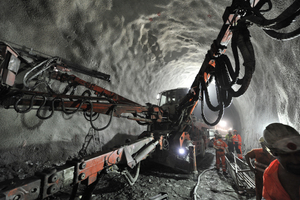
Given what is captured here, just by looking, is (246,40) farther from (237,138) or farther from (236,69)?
(237,138)

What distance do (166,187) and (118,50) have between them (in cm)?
570

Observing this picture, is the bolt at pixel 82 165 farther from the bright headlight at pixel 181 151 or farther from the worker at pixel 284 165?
the bright headlight at pixel 181 151

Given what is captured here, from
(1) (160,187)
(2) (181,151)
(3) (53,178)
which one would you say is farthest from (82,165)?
(2) (181,151)

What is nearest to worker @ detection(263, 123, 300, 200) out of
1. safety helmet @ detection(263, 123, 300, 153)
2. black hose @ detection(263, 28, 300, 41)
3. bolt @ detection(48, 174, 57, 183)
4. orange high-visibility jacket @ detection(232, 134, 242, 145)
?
safety helmet @ detection(263, 123, 300, 153)

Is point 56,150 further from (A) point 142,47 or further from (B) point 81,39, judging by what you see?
(A) point 142,47

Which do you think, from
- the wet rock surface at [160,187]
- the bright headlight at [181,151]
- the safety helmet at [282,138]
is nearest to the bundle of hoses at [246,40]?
the safety helmet at [282,138]

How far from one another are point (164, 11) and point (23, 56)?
518 cm

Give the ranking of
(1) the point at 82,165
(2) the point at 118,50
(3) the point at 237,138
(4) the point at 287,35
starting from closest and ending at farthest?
(4) the point at 287,35 → (1) the point at 82,165 → (2) the point at 118,50 → (3) the point at 237,138

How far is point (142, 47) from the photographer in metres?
6.77

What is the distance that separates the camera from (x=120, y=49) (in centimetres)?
594

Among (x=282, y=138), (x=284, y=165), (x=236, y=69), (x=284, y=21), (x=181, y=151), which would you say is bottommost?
(x=181, y=151)

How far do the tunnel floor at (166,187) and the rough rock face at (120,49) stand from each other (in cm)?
189

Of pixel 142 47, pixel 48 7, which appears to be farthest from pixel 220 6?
pixel 48 7

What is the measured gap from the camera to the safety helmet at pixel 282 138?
1.18 metres
